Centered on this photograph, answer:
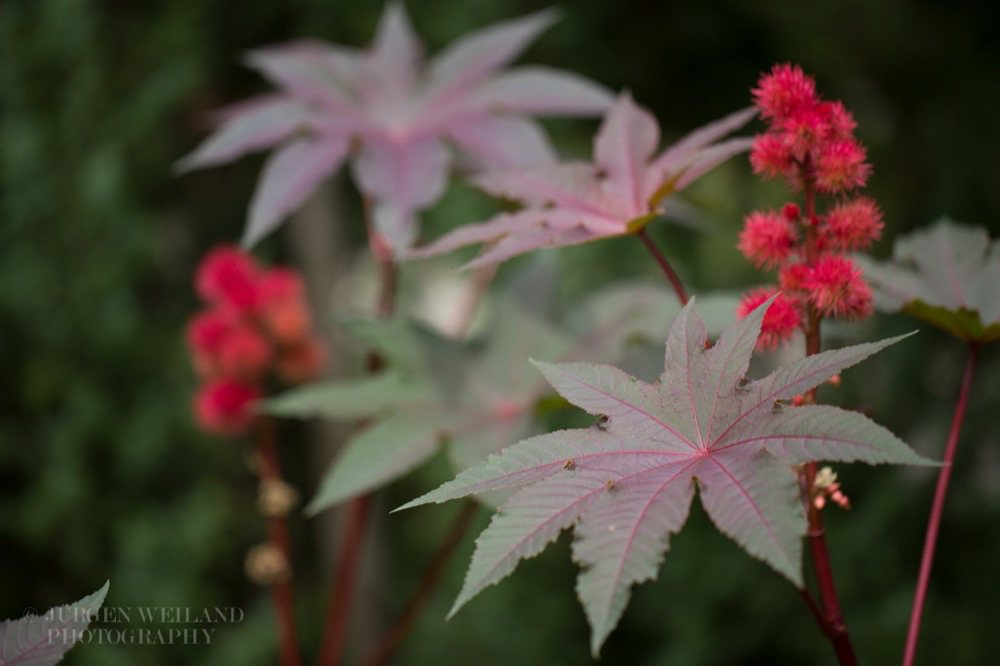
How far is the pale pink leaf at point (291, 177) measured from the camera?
0.73 m

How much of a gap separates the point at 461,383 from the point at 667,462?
16.3 inches

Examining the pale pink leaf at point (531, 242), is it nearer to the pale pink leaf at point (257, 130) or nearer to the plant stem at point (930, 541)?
the plant stem at point (930, 541)

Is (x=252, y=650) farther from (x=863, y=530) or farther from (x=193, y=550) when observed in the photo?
(x=863, y=530)

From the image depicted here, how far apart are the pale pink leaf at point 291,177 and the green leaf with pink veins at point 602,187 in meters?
0.21

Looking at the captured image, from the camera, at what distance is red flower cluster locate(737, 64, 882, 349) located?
1.48 feet

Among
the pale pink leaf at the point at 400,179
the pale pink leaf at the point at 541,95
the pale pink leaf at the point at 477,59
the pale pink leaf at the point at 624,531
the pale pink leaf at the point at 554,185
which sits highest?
the pale pink leaf at the point at 477,59

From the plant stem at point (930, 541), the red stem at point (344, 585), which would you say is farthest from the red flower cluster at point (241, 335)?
the plant stem at point (930, 541)

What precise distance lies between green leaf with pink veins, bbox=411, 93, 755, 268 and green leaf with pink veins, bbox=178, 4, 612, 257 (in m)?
0.15

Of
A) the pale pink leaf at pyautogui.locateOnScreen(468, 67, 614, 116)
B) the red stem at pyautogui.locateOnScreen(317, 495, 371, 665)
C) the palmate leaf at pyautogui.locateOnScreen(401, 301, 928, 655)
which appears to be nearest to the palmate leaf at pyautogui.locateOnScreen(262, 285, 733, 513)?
the red stem at pyautogui.locateOnScreen(317, 495, 371, 665)

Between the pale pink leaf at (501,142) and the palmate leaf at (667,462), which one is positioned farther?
the pale pink leaf at (501,142)

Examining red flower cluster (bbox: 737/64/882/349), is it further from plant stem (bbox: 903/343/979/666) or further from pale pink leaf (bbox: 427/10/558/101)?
pale pink leaf (bbox: 427/10/558/101)

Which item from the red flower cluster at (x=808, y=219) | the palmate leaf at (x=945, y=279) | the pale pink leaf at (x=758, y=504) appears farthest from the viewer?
the palmate leaf at (x=945, y=279)

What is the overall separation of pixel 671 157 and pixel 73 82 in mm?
1120

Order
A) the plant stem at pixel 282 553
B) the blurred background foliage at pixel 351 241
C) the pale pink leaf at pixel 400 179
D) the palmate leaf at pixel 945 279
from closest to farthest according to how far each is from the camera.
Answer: the palmate leaf at pixel 945 279, the pale pink leaf at pixel 400 179, the plant stem at pixel 282 553, the blurred background foliage at pixel 351 241
